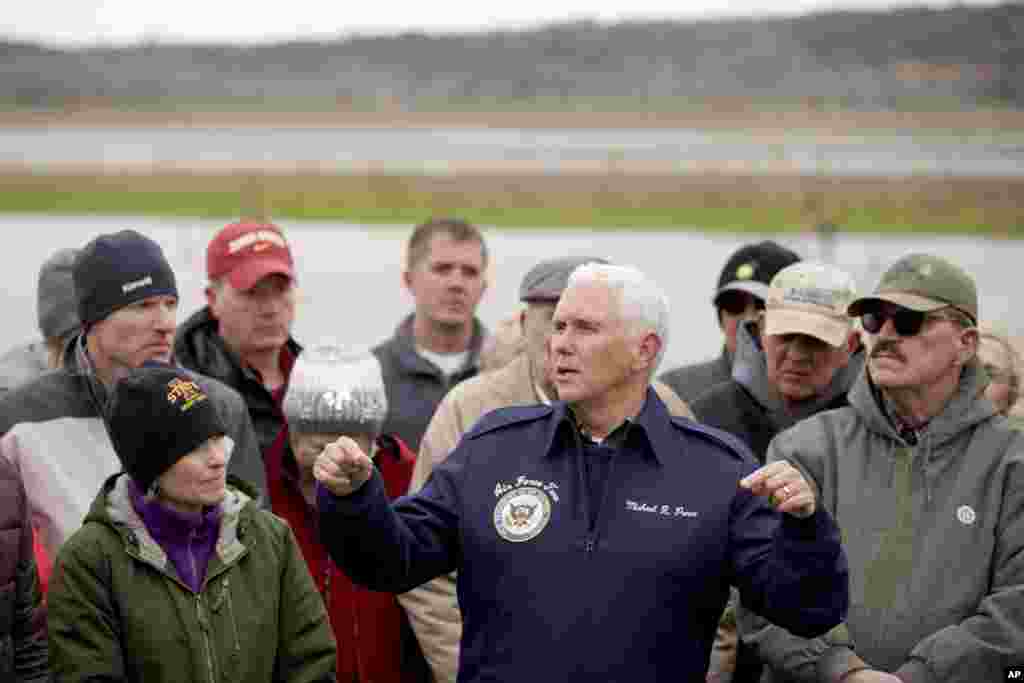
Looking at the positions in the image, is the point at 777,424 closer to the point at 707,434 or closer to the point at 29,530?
the point at 707,434

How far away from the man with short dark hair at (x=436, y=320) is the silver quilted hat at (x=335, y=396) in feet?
4.23

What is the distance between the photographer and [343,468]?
3.37 metres

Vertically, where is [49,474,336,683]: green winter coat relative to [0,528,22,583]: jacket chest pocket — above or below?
below

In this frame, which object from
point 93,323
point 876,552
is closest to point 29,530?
point 93,323

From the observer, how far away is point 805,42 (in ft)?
67.2

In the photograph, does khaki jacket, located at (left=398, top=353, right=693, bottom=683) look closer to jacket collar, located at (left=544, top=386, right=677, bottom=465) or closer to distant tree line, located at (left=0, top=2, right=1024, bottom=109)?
jacket collar, located at (left=544, top=386, right=677, bottom=465)

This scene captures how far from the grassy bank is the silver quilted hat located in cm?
1145

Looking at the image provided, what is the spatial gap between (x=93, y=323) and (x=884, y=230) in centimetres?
1200

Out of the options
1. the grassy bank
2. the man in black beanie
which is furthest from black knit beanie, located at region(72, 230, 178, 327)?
the grassy bank

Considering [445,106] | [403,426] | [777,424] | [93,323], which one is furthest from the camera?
[445,106]

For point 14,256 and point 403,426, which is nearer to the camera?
point 403,426

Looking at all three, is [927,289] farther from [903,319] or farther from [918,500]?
[918,500]

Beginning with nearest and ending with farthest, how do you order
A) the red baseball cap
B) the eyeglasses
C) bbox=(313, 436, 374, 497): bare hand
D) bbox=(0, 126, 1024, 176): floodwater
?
bbox=(313, 436, 374, 497): bare hand < the eyeglasses < the red baseball cap < bbox=(0, 126, 1024, 176): floodwater

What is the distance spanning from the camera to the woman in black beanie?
3.66 meters
